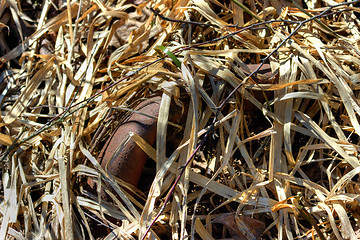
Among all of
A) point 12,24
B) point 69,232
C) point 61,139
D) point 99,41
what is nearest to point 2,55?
point 12,24

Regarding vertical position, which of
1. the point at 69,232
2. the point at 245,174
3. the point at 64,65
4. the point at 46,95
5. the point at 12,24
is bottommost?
the point at 69,232

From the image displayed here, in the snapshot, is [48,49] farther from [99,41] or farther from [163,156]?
[163,156]

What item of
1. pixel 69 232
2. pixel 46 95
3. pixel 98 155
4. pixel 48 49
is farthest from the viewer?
pixel 48 49

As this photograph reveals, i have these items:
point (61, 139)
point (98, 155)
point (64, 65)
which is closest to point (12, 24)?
point (64, 65)

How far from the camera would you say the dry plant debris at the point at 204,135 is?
1.52 m

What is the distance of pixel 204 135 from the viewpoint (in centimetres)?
166

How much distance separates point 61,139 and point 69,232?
0.42 m

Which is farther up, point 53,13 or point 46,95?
point 53,13

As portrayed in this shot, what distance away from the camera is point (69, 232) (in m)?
1.52

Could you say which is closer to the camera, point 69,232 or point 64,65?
point 69,232

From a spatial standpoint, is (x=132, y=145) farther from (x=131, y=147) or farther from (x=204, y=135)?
(x=204, y=135)

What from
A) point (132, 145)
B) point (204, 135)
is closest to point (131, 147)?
point (132, 145)

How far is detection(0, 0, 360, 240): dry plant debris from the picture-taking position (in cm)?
152

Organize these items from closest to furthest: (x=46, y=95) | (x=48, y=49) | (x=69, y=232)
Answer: (x=69, y=232) < (x=46, y=95) < (x=48, y=49)
